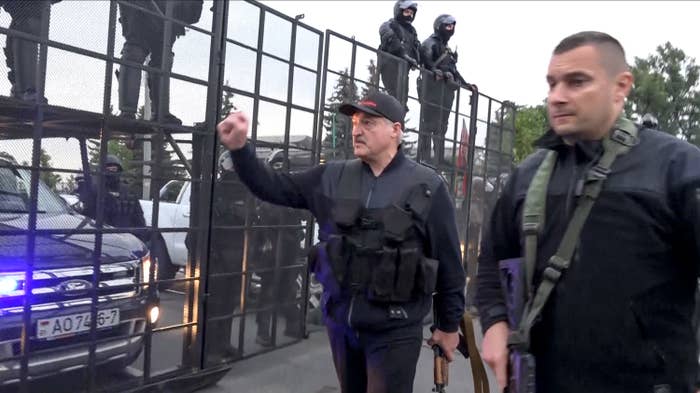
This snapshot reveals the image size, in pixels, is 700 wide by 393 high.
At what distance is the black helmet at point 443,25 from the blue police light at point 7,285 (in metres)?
6.75

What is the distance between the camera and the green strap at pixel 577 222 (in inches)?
72.7

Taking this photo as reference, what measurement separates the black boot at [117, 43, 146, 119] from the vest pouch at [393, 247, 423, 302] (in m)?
2.18

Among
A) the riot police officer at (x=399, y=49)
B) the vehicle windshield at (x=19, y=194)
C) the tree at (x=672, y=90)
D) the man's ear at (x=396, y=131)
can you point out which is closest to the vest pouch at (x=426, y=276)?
the man's ear at (x=396, y=131)

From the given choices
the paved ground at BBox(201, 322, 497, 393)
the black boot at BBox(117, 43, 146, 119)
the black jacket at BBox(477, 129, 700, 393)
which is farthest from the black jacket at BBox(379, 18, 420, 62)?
the black jacket at BBox(477, 129, 700, 393)

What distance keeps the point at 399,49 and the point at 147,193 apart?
3.83 metres

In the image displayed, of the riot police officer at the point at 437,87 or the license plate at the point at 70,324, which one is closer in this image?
the license plate at the point at 70,324

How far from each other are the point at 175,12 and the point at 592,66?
331 centimetres

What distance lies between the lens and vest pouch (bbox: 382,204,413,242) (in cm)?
304

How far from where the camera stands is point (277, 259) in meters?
5.64

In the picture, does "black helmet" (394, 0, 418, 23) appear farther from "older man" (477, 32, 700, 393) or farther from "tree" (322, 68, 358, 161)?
"older man" (477, 32, 700, 393)

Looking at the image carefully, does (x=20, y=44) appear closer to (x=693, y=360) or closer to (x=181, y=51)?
(x=181, y=51)

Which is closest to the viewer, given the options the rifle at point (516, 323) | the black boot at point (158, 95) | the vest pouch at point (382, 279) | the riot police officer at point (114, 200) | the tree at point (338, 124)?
the rifle at point (516, 323)

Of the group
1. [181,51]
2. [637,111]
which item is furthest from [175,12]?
[637,111]

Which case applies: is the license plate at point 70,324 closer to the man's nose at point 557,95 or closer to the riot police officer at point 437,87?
the man's nose at point 557,95
